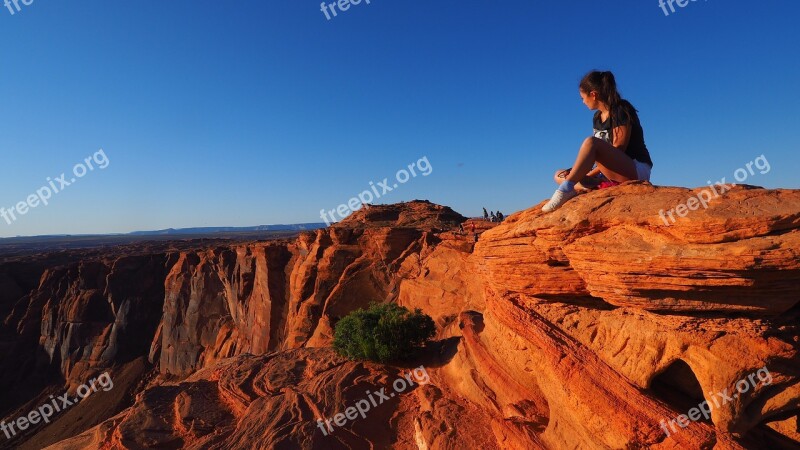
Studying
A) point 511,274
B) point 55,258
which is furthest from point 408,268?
point 55,258

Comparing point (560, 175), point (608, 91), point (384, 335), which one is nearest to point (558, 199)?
point (560, 175)

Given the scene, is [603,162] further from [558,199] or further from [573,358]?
[573,358]

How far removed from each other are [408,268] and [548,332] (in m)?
18.0

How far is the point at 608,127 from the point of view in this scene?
7023 mm

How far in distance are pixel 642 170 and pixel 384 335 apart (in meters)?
9.57

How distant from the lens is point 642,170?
7.37 metres

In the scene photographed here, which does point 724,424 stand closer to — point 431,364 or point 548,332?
point 548,332

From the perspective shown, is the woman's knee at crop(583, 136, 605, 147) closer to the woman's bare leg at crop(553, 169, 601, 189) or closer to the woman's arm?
the woman's arm

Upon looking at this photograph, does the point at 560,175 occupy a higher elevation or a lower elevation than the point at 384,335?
higher

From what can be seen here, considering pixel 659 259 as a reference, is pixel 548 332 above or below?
below

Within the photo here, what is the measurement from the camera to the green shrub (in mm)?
13773

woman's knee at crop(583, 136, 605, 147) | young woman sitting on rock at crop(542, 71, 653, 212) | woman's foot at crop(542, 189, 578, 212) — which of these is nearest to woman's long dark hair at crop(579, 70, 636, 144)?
young woman sitting on rock at crop(542, 71, 653, 212)

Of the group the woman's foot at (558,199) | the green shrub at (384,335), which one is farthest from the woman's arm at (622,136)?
the green shrub at (384,335)

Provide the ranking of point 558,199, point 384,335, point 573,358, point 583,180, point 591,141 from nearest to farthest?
point 591,141, point 558,199, point 573,358, point 583,180, point 384,335
